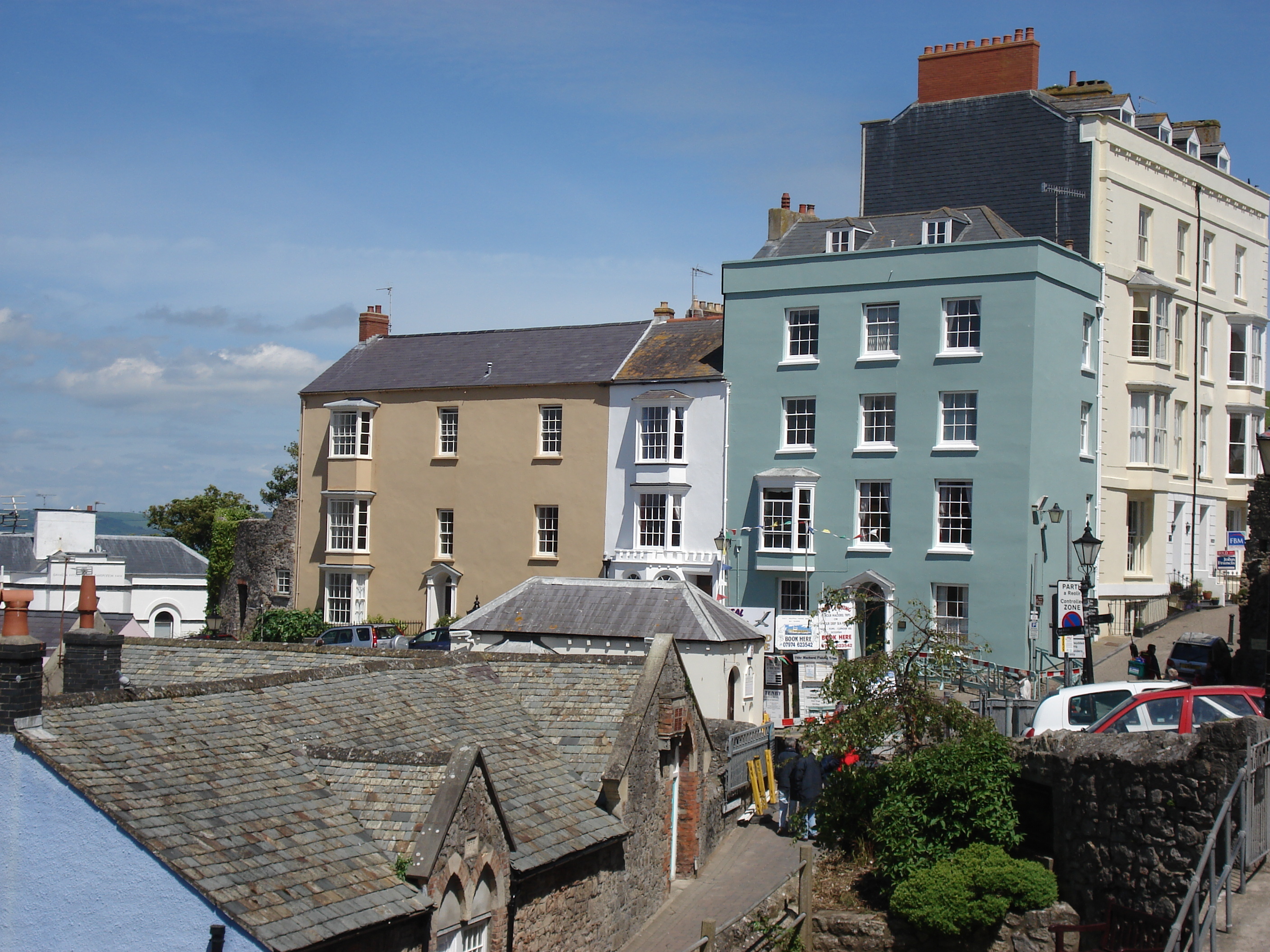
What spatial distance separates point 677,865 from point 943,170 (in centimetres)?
3243

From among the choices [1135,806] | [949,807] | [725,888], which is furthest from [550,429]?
[1135,806]

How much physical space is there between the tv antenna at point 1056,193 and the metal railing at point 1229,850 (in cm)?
3104

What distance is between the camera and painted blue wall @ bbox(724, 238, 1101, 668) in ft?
125

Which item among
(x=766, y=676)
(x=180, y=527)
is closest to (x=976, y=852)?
(x=766, y=676)

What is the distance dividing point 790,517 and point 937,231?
1013 centimetres

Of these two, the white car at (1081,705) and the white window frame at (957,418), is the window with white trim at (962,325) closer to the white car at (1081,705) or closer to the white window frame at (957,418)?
the white window frame at (957,418)

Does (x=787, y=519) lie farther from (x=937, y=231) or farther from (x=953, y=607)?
(x=937, y=231)

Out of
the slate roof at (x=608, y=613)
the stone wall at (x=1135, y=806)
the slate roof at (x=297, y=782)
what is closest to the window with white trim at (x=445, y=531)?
the slate roof at (x=608, y=613)

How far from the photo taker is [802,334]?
4222 centimetres

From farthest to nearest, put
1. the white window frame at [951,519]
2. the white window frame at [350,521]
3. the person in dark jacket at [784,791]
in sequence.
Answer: the white window frame at [350,521] → the white window frame at [951,519] → the person in dark jacket at [784,791]

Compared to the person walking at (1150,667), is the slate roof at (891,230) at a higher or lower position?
higher

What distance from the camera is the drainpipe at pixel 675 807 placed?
2017cm

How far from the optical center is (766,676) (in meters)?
32.0

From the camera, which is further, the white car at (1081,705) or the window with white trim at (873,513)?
the window with white trim at (873,513)
